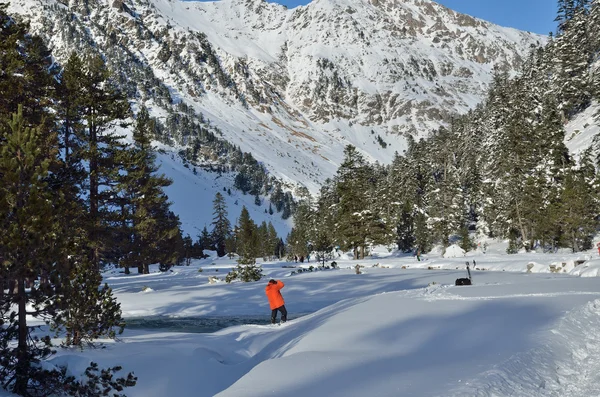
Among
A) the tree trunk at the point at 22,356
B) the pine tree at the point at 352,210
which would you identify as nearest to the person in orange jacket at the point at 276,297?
the tree trunk at the point at 22,356

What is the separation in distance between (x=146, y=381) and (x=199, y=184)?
185651 millimetres

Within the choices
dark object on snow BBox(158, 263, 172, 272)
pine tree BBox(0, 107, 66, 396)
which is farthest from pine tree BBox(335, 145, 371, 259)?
pine tree BBox(0, 107, 66, 396)

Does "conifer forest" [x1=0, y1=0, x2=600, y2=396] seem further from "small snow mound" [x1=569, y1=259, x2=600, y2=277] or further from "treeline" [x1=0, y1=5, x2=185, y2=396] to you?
"small snow mound" [x1=569, y1=259, x2=600, y2=277]

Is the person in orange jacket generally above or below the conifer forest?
below

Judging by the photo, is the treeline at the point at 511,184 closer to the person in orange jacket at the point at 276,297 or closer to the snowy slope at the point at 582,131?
the snowy slope at the point at 582,131

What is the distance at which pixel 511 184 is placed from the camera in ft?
163

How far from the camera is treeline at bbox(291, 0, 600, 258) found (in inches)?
1674

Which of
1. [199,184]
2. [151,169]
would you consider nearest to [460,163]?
[151,169]

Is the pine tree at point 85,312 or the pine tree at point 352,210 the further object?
the pine tree at point 352,210

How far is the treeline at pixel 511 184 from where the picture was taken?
140 feet

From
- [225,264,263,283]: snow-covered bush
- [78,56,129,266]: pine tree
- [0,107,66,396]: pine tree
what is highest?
[78,56,129,266]: pine tree

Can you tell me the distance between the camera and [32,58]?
64.0ft

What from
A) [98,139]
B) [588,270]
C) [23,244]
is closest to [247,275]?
[98,139]

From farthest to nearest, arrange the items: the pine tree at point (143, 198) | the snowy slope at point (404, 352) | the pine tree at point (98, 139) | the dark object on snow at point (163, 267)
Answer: the dark object on snow at point (163, 267)
the pine tree at point (143, 198)
the pine tree at point (98, 139)
the snowy slope at point (404, 352)
